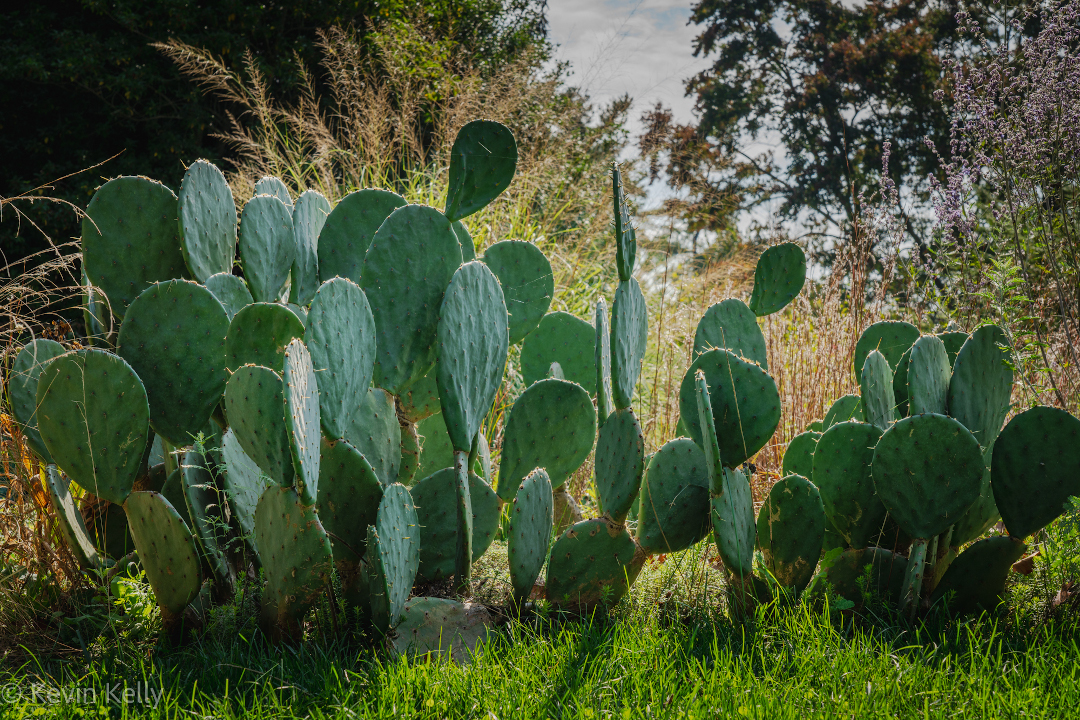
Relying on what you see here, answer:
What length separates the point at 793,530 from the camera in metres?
1.64

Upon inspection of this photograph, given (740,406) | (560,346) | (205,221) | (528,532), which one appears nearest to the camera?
(528,532)

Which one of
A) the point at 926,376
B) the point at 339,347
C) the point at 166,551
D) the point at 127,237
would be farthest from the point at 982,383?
the point at 127,237

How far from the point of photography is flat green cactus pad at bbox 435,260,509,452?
63.9 inches

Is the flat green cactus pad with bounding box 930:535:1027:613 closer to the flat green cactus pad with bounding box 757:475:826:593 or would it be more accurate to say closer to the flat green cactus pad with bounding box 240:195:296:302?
the flat green cactus pad with bounding box 757:475:826:593

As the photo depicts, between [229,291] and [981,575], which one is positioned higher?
[229,291]

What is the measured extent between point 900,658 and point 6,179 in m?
8.27

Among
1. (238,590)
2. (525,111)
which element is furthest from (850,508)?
(525,111)

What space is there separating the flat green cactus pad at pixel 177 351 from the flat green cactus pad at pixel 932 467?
154cm

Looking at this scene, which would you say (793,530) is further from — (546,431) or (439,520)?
(439,520)

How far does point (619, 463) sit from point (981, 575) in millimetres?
878

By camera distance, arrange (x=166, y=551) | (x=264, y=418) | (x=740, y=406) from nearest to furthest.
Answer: (x=264, y=418)
(x=166, y=551)
(x=740, y=406)

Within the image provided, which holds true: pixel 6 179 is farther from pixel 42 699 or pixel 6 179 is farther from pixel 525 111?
pixel 42 699

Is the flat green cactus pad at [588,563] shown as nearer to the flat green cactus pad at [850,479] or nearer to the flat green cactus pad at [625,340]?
the flat green cactus pad at [625,340]

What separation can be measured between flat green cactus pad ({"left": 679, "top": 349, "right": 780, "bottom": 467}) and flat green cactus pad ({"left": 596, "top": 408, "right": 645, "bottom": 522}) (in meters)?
0.21
